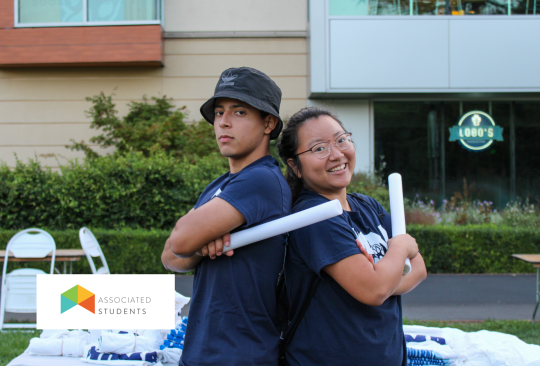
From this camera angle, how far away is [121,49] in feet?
Answer: 34.3

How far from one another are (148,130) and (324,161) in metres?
8.81

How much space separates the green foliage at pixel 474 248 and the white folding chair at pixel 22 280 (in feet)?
18.6

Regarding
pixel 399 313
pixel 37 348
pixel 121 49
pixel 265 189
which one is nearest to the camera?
pixel 265 189

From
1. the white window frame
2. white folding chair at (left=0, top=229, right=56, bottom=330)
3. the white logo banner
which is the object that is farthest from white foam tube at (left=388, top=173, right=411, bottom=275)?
the white window frame

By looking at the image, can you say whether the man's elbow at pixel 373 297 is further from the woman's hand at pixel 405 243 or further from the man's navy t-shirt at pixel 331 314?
the woman's hand at pixel 405 243

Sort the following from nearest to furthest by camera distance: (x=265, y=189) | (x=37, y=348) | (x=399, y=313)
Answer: (x=265, y=189), (x=399, y=313), (x=37, y=348)

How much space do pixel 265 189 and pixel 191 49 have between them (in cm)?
1018

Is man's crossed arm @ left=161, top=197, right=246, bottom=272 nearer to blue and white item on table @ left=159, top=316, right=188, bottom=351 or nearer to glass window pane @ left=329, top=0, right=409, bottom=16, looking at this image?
blue and white item on table @ left=159, top=316, right=188, bottom=351

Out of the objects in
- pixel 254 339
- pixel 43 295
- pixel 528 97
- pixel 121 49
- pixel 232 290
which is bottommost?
pixel 43 295

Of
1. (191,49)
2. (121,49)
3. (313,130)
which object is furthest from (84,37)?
(313,130)

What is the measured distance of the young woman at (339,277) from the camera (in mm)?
1468

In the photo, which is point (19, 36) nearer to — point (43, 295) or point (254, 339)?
point (43, 295)

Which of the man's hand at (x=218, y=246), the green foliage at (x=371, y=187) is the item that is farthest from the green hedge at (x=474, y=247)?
the man's hand at (x=218, y=246)

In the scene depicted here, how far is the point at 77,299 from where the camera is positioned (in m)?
2.97
